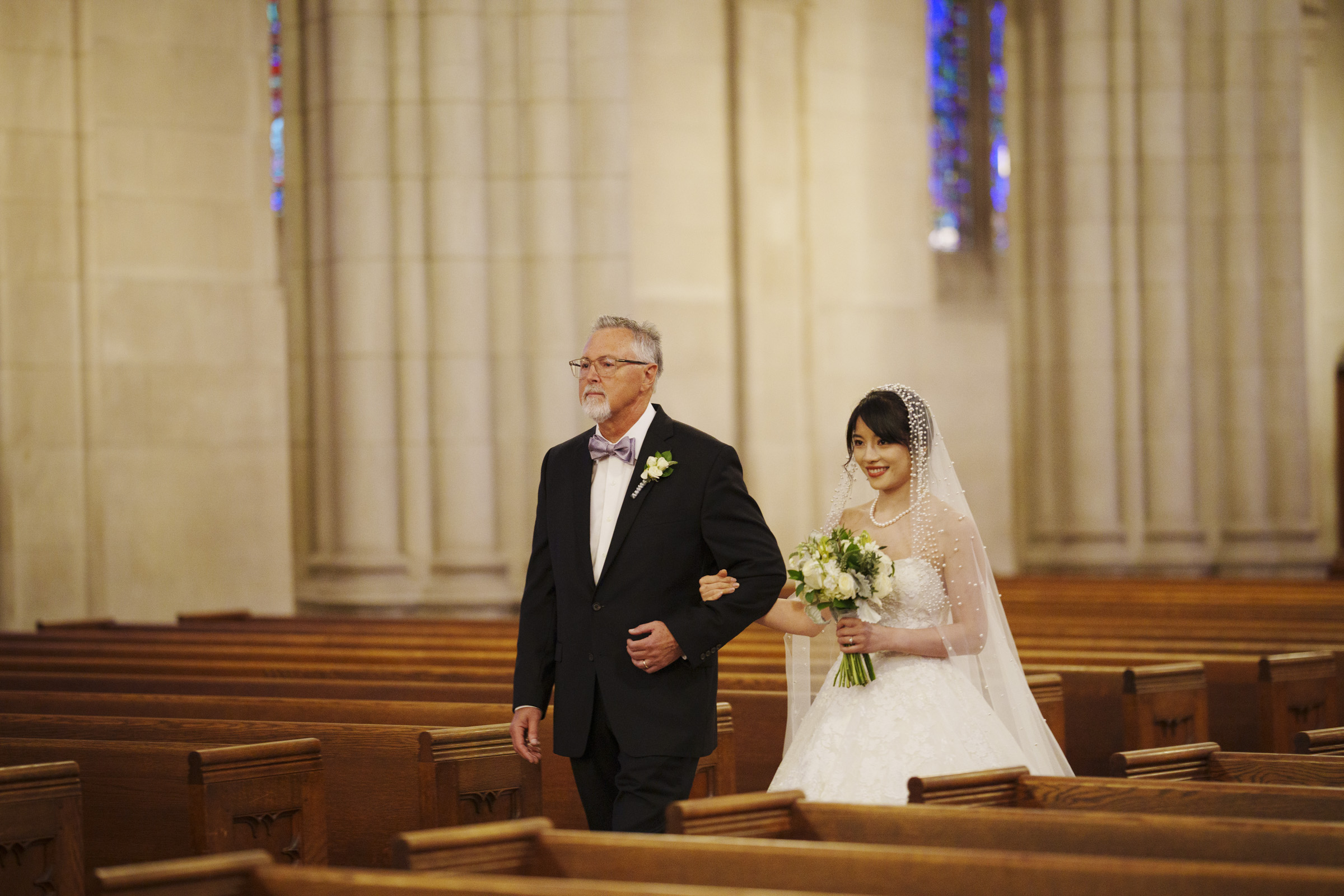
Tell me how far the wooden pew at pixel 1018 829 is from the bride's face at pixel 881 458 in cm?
146

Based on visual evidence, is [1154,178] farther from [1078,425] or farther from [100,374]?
[100,374]

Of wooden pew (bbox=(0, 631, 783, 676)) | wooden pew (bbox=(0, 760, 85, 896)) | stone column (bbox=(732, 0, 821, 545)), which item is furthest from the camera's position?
stone column (bbox=(732, 0, 821, 545))

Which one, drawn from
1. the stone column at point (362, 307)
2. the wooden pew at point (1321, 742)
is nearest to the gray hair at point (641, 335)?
the wooden pew at point (1321, 742)

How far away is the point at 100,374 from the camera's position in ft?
34.5

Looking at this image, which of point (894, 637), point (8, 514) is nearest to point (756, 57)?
point (8, 514)

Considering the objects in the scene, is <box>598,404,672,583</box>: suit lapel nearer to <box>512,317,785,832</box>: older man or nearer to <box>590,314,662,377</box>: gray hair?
<box>512,317,785,832</box>: older man

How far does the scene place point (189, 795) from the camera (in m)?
3.95

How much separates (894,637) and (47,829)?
2.22 meters

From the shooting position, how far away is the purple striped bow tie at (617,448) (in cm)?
369

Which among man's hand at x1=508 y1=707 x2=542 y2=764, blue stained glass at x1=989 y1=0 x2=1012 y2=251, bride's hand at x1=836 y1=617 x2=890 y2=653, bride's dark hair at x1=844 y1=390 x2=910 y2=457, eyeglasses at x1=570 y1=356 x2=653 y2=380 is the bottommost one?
man's hand at x1=508 y1=707 x2=542 y2=764

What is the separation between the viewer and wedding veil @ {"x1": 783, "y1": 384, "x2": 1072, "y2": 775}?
4340 mm

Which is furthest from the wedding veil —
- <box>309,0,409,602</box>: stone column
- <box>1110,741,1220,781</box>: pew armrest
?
<box>309,0,409,602</box>: stone column

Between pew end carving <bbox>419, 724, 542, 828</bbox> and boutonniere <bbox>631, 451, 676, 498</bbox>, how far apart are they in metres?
0.90

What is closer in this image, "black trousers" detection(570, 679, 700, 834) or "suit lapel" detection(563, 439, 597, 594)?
"black trousers" detection(570, 679, 700, 834)
